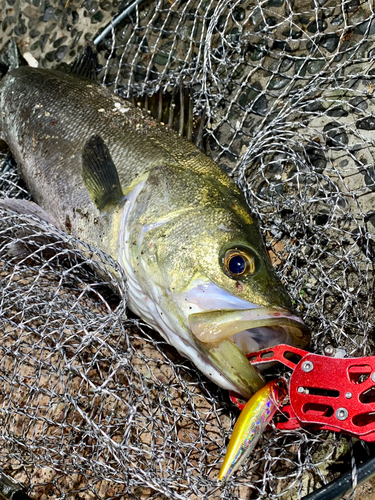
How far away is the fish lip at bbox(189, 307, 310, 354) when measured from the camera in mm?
1868

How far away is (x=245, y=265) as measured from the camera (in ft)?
6.57

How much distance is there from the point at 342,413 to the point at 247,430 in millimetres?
392

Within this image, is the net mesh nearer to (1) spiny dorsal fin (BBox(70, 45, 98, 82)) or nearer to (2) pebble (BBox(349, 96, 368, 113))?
(2) pebble (BBox(349, 96, 368, 113))

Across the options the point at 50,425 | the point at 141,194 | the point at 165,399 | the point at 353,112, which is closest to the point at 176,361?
the point at 165,399

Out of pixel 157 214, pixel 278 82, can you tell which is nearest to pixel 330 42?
pixel 278 82

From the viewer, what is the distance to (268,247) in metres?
2.79

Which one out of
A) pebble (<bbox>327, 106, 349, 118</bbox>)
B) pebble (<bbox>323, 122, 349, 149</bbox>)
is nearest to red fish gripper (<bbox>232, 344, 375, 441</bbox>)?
pebble (<bbox>323, 122, 349, 149</bbox>)

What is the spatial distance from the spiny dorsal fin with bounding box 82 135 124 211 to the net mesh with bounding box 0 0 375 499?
0.28 meters

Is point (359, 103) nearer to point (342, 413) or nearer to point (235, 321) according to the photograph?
point (235, 321)

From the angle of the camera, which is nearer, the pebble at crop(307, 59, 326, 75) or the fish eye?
the fish eye

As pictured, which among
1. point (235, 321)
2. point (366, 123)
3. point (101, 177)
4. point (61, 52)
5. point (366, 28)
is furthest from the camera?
point (61, 52)

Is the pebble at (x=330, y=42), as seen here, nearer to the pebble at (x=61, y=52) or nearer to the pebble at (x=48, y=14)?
the pebble at (x=61, y=52)

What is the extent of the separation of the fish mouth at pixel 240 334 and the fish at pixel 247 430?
0.06m

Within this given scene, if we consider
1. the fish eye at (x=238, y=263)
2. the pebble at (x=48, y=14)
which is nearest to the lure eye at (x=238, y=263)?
the fish eye at (x=238, y=263)
